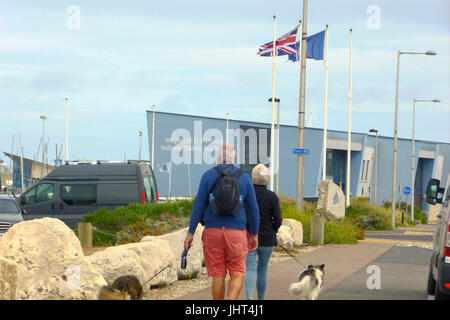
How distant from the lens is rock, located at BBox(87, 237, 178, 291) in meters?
9.74

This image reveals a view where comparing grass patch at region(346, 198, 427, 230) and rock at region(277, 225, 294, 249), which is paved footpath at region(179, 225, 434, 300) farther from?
grass patch at region(346, 198, 427, 230)

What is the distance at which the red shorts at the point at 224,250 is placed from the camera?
293 inches

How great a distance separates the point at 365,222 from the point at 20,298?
101ft

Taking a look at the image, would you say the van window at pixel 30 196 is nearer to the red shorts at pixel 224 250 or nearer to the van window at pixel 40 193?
the van window at pixel 40 193

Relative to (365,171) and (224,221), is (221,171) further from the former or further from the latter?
(365,171)

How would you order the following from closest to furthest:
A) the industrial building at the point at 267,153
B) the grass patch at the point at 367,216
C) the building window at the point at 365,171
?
the grass patch at the point at 367,216 < the industrial building at the point at 267,153 < the building window at the point at 365,171

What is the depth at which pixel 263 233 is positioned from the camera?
340 inches

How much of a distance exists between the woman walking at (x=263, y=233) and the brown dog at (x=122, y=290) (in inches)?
65.8

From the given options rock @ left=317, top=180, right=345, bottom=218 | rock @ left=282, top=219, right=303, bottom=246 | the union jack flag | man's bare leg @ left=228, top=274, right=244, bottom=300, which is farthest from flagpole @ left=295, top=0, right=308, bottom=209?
man's bare leg @ left=228, top=274, right=244, bottom=300

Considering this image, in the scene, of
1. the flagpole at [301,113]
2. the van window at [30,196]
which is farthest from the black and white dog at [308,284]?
the van window at [30,196]

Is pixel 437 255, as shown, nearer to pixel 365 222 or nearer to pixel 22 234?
pixel 22 234

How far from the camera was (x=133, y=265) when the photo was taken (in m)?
9.88

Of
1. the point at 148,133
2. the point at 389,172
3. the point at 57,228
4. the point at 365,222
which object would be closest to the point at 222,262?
the point at 57,228

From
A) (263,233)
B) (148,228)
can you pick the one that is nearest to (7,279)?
(263,233)
